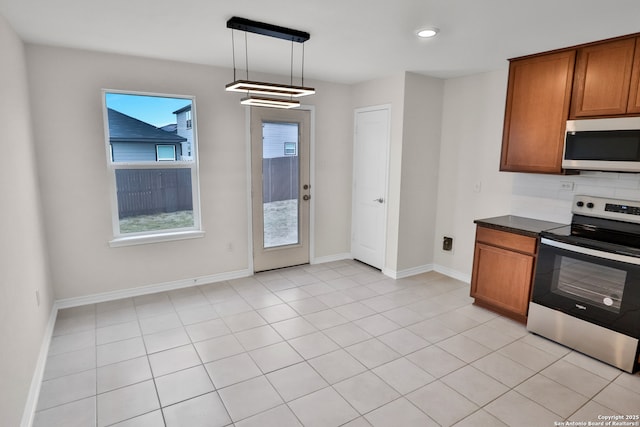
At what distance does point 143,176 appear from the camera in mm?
3836

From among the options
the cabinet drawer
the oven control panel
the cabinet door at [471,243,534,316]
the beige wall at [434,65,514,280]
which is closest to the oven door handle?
the cabinet drawer

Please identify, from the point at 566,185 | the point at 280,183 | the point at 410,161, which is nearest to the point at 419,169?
the point at 410,161

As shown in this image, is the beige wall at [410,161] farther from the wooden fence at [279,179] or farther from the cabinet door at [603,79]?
the cabinet door at [603,79]

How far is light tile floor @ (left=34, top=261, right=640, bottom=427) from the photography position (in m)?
2.21

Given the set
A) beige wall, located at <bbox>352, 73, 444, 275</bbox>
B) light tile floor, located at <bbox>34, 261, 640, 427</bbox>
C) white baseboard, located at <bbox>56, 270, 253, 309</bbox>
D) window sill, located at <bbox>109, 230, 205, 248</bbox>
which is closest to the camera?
light tile floor, located at <bbox>34, 261, 640, 427</bbox>

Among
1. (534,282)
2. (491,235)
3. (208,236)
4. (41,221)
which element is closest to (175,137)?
(208,236)

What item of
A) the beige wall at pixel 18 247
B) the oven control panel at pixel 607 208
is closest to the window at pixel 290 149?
the beige wall at pixel 18 247

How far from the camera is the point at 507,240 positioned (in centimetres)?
339

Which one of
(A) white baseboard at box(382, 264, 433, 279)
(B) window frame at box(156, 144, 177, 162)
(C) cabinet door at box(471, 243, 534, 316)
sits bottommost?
(A) white baseboard at box(382, 264, 433, 279)

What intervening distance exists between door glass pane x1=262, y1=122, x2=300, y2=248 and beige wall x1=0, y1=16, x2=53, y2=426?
7.45 ft

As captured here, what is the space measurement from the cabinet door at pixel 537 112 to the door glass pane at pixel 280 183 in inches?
95.6

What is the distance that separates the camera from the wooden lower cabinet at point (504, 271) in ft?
10.7

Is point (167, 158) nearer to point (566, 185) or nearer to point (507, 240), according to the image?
point (507, 240)

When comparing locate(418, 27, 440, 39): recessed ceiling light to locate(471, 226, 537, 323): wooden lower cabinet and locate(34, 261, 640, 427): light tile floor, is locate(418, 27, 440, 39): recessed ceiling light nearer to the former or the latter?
locate(471, 226, 537, 323): wooden lower cabinet
